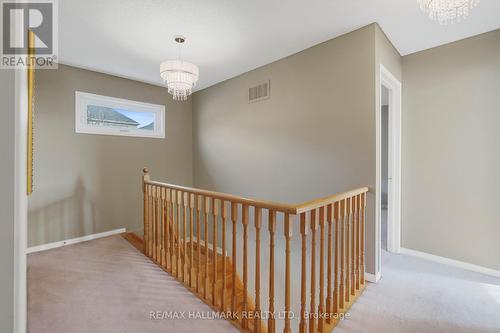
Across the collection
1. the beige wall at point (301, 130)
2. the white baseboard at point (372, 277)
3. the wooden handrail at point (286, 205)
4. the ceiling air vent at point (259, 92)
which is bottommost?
the white baseboard at point (372, 277)

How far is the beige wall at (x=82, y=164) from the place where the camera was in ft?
9.60

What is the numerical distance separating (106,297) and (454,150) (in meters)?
3.59

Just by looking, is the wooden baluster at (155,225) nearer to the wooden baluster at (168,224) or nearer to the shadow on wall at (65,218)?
the wooden baluster at (168,224)

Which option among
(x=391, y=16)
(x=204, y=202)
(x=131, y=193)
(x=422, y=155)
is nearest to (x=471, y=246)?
(x=422, y=155)

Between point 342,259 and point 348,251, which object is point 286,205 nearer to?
point 342,259

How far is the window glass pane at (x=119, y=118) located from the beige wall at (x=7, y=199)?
318cm

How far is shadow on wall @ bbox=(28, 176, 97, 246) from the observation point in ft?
9.48

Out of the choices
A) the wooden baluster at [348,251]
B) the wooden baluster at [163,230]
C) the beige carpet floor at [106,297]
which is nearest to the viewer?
the beige carpet floor at [106,297]

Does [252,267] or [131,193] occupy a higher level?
[131,193]

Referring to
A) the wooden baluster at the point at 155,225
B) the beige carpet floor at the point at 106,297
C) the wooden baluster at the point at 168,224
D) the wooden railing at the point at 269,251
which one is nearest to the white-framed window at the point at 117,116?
the wooden railing at the point at 269,251

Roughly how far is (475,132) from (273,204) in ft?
7.90

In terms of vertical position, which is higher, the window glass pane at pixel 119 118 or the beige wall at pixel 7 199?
the window glass pane at pixel 119 118

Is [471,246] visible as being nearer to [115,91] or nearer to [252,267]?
[252,267]

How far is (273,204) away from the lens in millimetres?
1326
